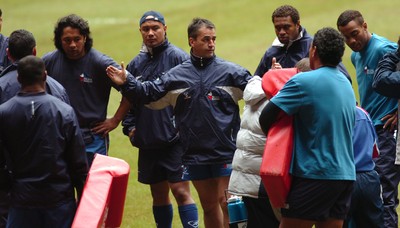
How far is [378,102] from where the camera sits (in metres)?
11.4

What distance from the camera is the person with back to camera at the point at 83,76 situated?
10547mm

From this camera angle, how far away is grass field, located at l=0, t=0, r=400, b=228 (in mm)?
28469

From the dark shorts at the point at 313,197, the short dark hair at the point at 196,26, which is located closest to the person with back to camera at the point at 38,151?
the dark shorts at the point at 313,197

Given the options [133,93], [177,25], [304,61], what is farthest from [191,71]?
[177,25]

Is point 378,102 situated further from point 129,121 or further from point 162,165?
point 129,121

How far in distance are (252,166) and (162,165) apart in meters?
2.24

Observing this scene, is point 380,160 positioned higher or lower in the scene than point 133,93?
lower

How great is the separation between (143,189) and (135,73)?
4.08 m

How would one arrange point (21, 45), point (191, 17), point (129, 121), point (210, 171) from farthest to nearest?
point (191, 17)
point (129, 121)
point (210, 171)
point (21, 45)

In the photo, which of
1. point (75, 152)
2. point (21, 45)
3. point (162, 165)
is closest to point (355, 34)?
point (162, 165)

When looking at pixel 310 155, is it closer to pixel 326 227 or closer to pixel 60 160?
pixel 326 227

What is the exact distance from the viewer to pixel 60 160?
8523mm

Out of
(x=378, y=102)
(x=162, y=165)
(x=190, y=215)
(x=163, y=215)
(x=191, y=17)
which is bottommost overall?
(x=191, y=17)

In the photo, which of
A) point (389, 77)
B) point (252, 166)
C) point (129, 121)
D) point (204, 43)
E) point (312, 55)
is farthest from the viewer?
point (129, 121)
